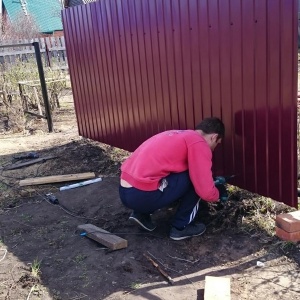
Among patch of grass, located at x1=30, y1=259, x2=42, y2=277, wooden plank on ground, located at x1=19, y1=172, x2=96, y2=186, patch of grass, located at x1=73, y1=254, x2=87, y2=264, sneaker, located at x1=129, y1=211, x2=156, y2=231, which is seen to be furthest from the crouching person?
wooden plank on ground, located at x1=19, y1=172, x2=96, y2=186

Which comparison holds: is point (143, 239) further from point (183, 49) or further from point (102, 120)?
point (102, 120)

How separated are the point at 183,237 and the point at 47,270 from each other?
3.91 feet

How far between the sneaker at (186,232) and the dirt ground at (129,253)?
53 mm

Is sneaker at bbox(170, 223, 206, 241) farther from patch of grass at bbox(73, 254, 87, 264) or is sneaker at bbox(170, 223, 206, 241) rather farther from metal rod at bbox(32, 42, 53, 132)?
metal rod at bbox(32, 42, 53, 132)

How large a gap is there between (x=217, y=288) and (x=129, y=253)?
902 millimetres

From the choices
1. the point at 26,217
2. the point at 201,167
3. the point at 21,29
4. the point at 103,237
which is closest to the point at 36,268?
the point at 103,237

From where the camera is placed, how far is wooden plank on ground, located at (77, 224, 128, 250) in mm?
3512

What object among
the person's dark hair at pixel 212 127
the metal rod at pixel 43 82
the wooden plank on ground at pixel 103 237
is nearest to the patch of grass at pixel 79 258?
the wooden plank on ground at pixel 103 237

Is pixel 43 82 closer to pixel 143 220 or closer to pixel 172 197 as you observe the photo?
pixel 143 220

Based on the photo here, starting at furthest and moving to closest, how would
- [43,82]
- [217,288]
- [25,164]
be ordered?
[43,82], [25,164], [217,288]

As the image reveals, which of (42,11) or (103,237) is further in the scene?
(42,11)

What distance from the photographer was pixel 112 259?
3383 mm

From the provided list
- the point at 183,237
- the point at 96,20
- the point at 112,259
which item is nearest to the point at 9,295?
the point at 112,259

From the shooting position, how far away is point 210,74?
3.96 metres
